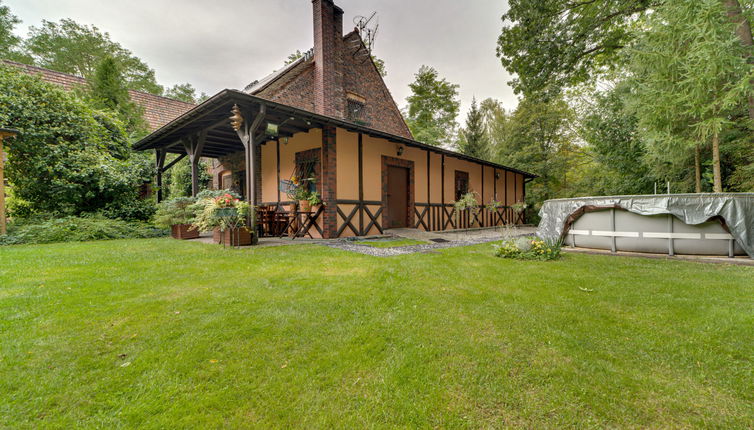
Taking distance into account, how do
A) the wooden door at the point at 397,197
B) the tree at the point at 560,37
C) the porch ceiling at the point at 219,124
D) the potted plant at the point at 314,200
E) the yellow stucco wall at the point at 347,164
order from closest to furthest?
1. the porch ceiling at the point at 219,124
2. the potted plant at the point at 314,200
3. the yellow stucco wall at the point at 347,164
4. the tree at the point at 560,37
5. the wooden door at the point at 397,197

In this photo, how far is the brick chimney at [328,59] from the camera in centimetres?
991

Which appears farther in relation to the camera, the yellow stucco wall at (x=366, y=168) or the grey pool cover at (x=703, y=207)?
the yellow stucco wall at (x=366, y=168)

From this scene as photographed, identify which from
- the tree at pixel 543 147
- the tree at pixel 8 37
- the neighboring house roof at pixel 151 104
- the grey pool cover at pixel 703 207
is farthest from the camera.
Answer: the tree at pixel 543 147

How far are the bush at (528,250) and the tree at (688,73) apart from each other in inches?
167

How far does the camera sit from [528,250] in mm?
4590

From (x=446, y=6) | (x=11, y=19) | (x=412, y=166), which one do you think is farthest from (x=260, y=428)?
(x=11, y=19)

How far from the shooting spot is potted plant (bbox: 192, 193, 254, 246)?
5172mm

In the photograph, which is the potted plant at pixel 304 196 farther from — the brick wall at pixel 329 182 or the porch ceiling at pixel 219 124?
the porch ceiling at pixel 219 124

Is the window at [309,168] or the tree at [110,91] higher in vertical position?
the tree at [110,91]

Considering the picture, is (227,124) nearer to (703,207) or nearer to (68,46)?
(703,207)

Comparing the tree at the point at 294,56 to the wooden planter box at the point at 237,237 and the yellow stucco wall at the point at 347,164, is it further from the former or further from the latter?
the wooden planter box at the point at 237,237

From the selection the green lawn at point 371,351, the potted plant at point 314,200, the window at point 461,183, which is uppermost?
the window at point 461,183

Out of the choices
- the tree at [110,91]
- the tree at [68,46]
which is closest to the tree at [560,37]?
the tree at [110,91]

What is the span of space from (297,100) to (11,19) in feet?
49.7
